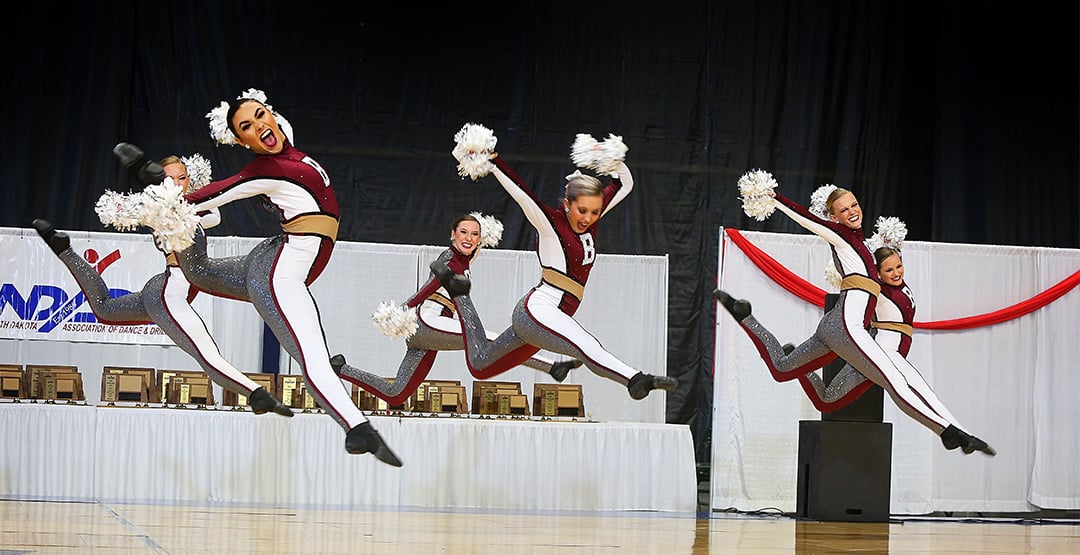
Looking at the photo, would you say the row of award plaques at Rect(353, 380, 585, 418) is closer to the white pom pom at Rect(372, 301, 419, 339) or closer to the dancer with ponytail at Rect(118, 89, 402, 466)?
the white pom pom at Rect(372, 301, 419, 339)

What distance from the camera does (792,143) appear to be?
39.0 ft

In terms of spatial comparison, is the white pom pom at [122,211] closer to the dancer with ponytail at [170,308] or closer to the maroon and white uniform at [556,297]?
the dancer with ponytail at [170,308]

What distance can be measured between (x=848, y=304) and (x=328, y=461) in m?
3.73

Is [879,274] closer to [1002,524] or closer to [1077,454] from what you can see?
[1002,524]

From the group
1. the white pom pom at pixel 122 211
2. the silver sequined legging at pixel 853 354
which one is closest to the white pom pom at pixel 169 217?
the white pom pom at pixel 122 211

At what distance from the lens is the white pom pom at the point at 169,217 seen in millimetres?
5172

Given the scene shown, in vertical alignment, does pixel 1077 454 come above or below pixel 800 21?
below

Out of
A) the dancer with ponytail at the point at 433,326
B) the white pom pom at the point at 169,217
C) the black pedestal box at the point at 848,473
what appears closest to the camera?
the white pom pom at the point at 169,217

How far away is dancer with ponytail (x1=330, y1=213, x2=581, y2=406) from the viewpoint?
22.0 ft

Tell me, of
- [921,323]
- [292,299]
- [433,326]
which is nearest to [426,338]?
[433,326]

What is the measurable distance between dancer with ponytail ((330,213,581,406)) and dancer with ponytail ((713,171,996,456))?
1.41 metres

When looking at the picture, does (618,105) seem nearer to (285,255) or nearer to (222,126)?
(222,126)

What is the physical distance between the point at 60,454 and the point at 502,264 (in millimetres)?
3632

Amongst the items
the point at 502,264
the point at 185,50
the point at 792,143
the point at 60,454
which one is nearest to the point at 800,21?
the point at 792,143
